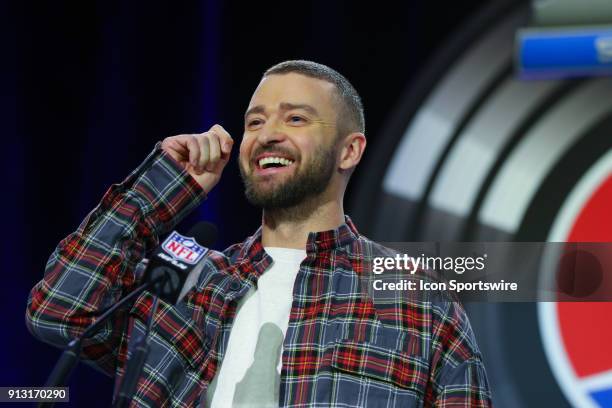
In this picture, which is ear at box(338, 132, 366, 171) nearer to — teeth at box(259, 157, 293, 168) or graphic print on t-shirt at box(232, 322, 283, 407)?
teeth at box(259, 157, 293, 168)

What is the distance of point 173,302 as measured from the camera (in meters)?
1.08

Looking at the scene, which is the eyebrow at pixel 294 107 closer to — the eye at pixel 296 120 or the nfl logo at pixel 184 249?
the eye at pixel 296 120

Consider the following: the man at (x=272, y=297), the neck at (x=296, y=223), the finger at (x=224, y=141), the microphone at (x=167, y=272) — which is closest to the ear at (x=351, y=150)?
the man at (x=272, y=297)

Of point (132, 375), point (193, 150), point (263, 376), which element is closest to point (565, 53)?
point (193, 150)

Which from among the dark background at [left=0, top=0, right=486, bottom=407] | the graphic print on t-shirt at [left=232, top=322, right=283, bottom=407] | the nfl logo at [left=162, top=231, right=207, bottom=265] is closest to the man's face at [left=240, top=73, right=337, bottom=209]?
the graphic print on t-shirt at [left=232, top=322, right=283, bottom=407]

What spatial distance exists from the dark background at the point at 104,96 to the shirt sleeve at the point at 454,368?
0.85 meters

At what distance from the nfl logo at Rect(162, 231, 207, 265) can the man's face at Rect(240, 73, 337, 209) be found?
0.43 metres

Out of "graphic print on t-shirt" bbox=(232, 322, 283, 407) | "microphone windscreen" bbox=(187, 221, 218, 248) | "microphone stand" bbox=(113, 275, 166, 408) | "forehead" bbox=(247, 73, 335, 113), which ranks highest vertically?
"forehead" bbox=(247, 73, 335, 113)

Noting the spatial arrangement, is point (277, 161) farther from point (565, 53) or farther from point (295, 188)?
point (565, 53)

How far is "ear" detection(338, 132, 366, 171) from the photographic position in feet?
5.40

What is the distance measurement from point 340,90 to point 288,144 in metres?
0.21

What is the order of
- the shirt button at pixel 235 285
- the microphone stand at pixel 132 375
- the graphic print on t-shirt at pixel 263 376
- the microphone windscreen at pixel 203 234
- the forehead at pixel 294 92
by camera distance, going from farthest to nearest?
the forehead at pixel 294 92
the shirt button at pixel 235 285
the graphic print on t-shirt at pixel 263 376
the microphone windscreen at pixel 203 234
the microphone stand at pixel 132 375

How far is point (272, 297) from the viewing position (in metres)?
1.46

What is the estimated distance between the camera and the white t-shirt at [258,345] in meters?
1.35
